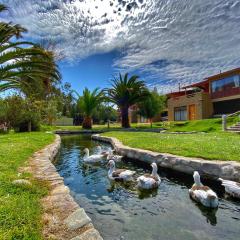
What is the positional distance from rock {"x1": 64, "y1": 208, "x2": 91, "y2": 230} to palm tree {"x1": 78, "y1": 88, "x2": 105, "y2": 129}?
1559 inches

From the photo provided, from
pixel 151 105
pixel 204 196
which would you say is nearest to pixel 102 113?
pixel 151 105

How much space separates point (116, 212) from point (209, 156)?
4.90 m

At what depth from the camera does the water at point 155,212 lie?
211 inches

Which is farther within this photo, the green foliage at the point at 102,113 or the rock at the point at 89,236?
the green foliage at the point at 102,113

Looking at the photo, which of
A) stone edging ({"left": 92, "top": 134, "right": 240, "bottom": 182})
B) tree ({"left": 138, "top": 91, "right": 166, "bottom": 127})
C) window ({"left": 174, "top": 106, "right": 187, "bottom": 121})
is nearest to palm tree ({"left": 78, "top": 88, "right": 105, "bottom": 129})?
tree ({"left": 138, "top": 91, "right": 166, "bottom": 127})

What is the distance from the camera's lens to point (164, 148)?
41.0ft

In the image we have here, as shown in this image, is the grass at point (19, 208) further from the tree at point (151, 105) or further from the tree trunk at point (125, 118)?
the tree trunk at point (125, 118)

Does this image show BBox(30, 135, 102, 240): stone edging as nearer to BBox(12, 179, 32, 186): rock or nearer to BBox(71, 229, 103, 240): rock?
BBox(71, 229, 103, 240): rock

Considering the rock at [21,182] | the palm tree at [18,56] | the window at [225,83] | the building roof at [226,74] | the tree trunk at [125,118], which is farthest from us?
the tree trunk at [125,118]

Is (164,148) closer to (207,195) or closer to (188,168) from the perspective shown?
(188,168)

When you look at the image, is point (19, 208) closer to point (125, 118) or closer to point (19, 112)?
point (19, 112)

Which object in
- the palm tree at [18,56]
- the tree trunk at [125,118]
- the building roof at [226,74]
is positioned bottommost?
the tree trunk at [125,118]

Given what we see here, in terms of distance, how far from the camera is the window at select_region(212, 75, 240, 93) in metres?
37.6

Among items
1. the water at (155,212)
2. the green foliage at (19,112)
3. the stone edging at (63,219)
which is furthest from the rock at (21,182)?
the green foliage at (19,112)
